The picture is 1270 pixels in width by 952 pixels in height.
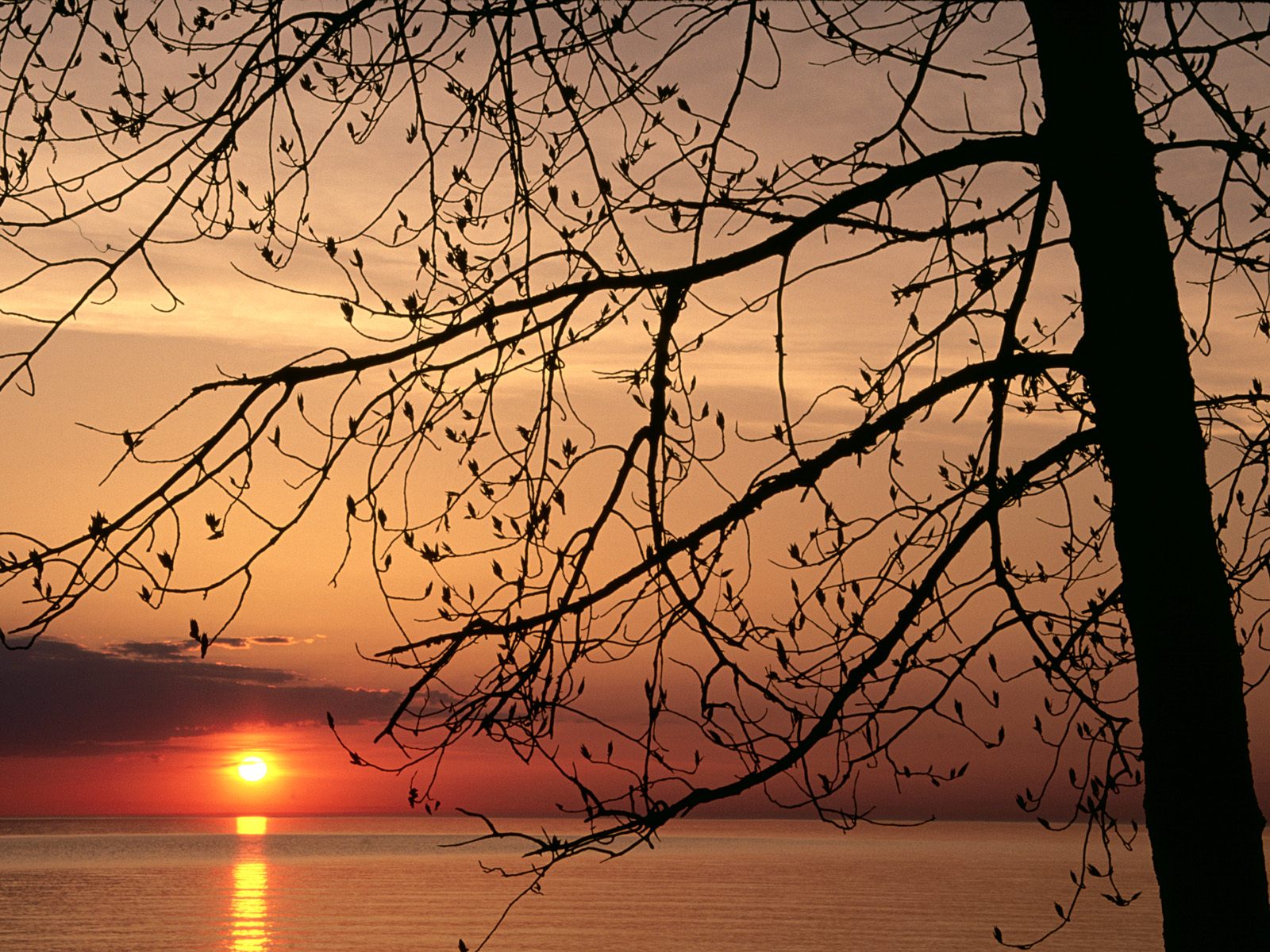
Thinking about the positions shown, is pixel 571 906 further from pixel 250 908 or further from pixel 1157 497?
pixel 1157 497

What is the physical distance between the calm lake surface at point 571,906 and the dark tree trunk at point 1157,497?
634 inches

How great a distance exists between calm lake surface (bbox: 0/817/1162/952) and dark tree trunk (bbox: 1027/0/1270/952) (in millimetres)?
16115

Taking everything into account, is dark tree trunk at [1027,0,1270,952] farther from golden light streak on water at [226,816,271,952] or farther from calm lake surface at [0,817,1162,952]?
golden light streak on water at [226,816,271,952]

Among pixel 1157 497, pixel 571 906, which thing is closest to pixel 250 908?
pixel 571 906

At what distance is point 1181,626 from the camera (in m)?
4.61

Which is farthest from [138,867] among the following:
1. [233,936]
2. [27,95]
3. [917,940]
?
[27,95]

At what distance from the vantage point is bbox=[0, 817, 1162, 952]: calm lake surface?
4925 cm

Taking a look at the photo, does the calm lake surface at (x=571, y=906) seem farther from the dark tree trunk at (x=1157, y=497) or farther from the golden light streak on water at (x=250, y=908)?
the dark tree trunk at (x=1157, y=497)

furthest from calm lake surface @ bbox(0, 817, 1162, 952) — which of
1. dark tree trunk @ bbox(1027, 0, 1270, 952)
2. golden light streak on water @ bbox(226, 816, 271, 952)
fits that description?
dark tree trunk @ bbox(1027, 0, 1270, 952)

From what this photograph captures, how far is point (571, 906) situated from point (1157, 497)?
62.3 metres

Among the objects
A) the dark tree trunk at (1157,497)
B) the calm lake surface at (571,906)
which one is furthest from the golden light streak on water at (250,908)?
the dark tree trunk at (1157,497)

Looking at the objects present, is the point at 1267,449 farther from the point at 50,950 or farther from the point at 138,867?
the point at 138,867

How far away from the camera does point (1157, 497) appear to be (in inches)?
185

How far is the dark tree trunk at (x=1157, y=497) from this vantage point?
4.49 m
